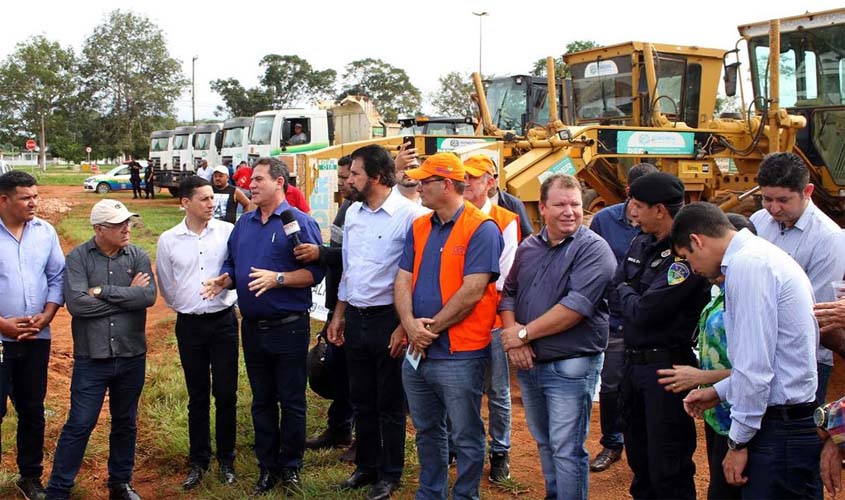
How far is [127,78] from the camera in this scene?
59.8 m

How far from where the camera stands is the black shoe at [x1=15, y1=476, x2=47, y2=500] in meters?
5.02

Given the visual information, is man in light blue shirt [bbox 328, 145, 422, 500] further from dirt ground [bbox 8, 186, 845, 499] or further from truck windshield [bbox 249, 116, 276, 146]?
truck windshield [bbox 249, 116, 276, 146]

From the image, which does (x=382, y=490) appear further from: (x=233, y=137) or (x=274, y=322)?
(x=233, y=137)

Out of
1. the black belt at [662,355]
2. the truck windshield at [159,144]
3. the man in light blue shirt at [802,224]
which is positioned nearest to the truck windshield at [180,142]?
the truck windshield at [159,144]

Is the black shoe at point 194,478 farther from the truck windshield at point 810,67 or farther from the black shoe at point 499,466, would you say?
the truck windshield at point 810,67

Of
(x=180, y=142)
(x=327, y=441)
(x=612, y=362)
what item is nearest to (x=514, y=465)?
(x=612, y=362)

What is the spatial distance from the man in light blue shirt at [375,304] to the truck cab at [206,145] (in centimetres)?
2605

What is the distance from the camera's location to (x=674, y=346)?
3.78m

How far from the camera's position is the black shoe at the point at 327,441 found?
230 inches

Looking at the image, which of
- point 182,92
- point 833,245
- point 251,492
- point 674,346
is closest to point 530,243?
point 674,346

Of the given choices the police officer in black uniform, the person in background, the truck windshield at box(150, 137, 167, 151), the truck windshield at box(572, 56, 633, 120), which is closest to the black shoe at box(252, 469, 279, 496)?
the police officer in black uniform

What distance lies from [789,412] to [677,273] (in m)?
0.85

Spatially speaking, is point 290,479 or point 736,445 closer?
point 736,445

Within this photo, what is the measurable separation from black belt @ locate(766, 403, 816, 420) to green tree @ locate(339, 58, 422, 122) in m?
59.2
